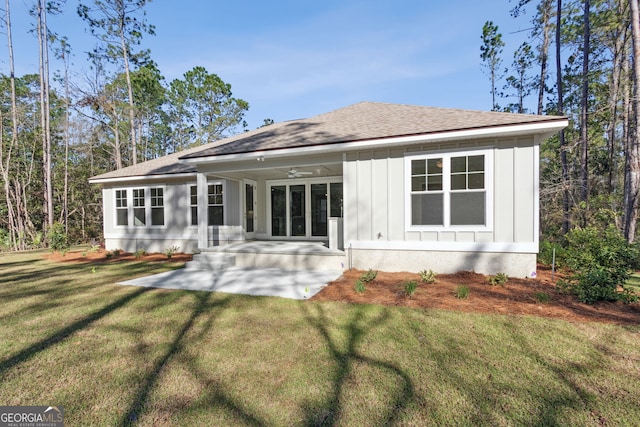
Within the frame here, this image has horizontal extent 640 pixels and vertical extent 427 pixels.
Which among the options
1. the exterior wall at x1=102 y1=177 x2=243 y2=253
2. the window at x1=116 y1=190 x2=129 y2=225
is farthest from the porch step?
the window at x1=116 y1=190 x2=129 y2=225

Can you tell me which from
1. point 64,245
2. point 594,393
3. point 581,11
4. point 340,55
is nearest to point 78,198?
point 64,245

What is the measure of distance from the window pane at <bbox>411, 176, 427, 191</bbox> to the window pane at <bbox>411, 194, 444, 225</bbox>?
0.54ft

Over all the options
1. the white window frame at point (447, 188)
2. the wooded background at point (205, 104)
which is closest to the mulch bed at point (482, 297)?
the white window frame at point (447, 188)

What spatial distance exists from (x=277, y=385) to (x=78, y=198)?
23.2m

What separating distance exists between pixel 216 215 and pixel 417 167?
6.84 meters

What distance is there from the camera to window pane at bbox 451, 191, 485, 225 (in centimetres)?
634

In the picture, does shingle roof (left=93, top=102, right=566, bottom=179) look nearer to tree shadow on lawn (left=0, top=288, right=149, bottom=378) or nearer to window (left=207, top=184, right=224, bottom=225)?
window (left=207, top=184, right=224, bottom=225)

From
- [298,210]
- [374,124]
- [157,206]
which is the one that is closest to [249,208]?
[298,210]

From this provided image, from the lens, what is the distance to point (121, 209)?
39.0 ft

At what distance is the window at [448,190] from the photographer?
6.32 metres

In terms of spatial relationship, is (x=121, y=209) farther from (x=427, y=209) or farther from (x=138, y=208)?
(x=427, y=209)

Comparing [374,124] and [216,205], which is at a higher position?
[374,124]

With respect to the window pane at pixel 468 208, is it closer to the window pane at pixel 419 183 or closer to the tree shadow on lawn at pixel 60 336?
the window pane at pixel 419 183

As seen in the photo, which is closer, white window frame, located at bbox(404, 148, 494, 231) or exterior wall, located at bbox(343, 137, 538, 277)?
exterior wall, located at bbox(343, 137, 538, 277)
